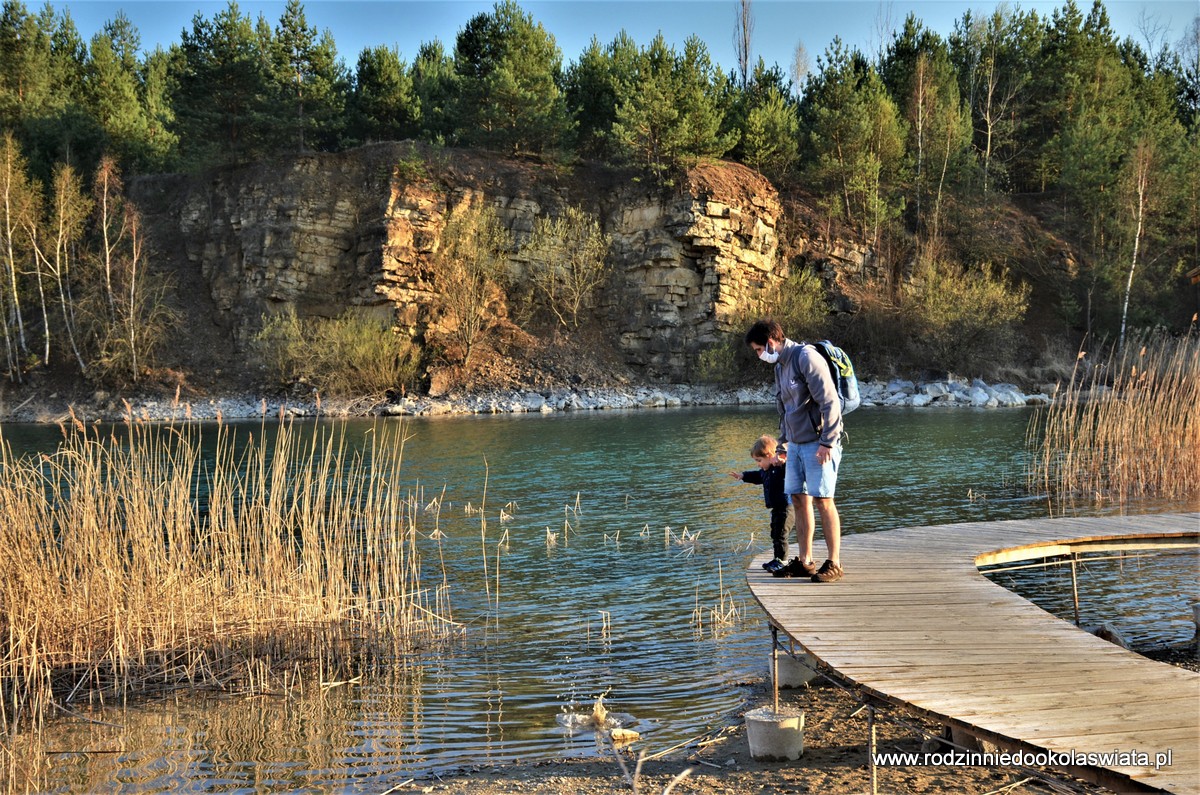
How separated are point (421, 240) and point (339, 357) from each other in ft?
27.6

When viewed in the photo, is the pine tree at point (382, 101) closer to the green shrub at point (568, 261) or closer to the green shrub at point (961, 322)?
the green shrub at point (568, 261)

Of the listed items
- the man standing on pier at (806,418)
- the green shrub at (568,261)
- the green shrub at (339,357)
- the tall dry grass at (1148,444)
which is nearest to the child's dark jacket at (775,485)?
the man standing on pier at (806,418)

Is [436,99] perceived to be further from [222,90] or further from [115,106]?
[115,106]

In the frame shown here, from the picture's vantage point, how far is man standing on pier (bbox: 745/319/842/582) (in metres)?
6.18

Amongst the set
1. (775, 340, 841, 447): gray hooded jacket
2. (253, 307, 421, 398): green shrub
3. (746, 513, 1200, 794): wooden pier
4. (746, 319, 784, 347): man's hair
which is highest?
(253, 307, 421, 398): green shrub

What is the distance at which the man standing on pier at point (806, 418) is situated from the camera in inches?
243

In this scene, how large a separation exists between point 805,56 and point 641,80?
16096 millimetres

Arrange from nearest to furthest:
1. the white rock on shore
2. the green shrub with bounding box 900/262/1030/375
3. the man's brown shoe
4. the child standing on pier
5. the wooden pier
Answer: the wooden pier
the man's brown shoe
the child standing on pier
the white rock on shore
the green shrub with bounding box 900/262/1030/375

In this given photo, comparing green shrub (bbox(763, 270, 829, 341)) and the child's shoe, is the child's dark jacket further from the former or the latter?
green shrub (bbox(763, 270, 829, 341))

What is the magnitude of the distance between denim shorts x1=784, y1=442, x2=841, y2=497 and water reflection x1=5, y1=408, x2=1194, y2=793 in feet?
5.31

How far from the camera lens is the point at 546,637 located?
8430mm

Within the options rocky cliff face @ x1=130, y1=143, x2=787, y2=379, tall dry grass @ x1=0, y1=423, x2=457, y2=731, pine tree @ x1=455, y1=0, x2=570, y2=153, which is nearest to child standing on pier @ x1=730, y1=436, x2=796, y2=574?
tall dry grass @ x1=0, y1=423, x2=457, y2=731

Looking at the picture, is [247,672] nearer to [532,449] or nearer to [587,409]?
[532,449]

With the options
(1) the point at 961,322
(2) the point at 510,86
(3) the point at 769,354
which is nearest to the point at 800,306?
(1) the point at 961,322
